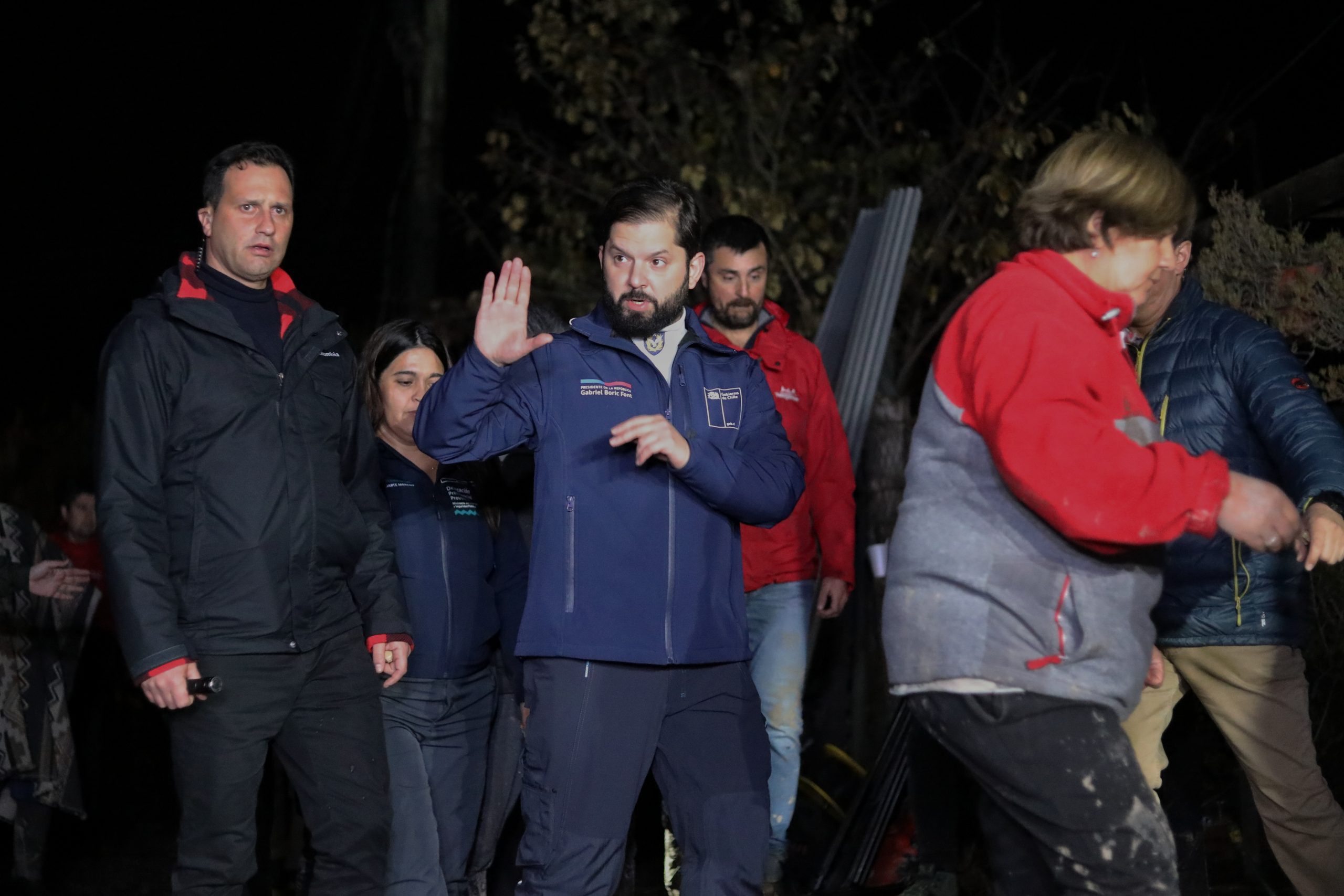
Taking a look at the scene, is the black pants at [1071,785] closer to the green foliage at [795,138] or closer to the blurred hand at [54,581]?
the blurred hand at [54,581]

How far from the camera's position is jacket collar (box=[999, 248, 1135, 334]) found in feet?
9.49

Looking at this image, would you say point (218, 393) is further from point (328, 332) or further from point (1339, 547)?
point (1339, 547)

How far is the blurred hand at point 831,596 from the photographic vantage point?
5504mm

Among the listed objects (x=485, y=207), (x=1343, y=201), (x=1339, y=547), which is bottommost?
(x=1339, y=547)

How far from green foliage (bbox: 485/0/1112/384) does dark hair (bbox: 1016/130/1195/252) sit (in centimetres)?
574

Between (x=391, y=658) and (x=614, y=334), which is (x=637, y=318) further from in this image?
(x=391, y=658)

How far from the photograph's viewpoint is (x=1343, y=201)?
19.2 feet

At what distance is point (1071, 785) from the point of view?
2.73 metres

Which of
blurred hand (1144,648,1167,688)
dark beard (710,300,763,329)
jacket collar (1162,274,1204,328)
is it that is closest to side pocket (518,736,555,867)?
blurred hand (1144,648,1167,688)

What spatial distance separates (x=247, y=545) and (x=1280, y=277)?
366 cm

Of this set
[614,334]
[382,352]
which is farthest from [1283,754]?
[382,352]

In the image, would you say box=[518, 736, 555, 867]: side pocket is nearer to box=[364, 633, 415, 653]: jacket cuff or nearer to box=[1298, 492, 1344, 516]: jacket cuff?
box=[364, 633, 415, 653]: jacket cuff

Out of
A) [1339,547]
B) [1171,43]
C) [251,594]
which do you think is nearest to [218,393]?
[251,594]

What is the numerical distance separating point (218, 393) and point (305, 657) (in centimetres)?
74
